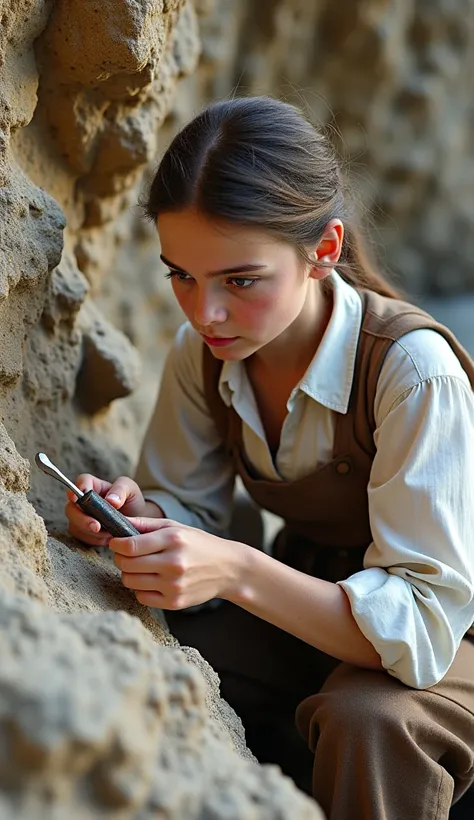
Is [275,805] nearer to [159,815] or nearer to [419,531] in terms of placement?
[159,815]

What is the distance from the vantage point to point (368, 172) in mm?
2514

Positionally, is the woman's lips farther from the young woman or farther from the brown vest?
the brown vest

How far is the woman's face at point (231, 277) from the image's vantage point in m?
0.95

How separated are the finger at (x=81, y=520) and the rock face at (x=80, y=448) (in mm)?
30

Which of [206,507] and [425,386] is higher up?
[425,386]

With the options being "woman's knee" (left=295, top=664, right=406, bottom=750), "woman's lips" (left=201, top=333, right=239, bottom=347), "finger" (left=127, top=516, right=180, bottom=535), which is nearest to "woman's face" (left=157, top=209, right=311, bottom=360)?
"woman's lips" (left=201, top=333, right=239, bottom=347)

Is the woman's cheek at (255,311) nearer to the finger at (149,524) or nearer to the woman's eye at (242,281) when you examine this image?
the woman's eye at (242,281)

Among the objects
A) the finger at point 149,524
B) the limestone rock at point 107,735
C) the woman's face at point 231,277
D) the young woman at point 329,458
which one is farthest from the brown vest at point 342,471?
the limestone rock at point 107,735

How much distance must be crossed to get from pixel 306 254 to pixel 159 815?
62 cm

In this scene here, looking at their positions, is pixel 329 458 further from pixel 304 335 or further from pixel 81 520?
pixel 81 520

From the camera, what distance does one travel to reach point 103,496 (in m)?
1.05

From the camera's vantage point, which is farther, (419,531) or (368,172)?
(368,172)

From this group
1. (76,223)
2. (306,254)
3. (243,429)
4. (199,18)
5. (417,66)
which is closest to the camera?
(306,254)

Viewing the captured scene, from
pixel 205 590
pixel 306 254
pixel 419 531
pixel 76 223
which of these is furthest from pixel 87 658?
pixel 76 223
